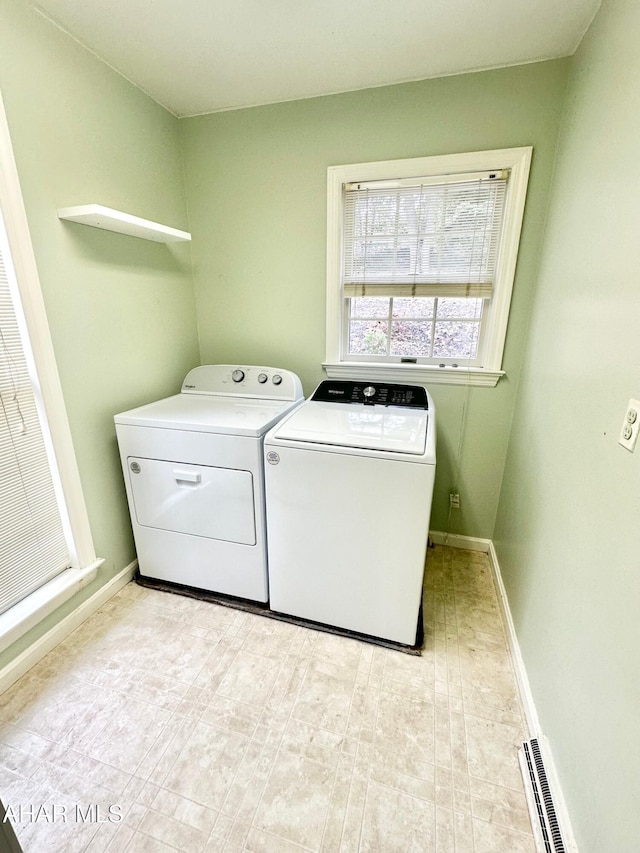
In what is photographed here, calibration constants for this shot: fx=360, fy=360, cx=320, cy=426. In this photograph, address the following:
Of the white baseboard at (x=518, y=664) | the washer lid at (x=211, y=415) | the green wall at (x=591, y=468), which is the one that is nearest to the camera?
the green wall at (x=591, y=468)

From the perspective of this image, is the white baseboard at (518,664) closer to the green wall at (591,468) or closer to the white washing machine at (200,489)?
the green wall at (591,468)

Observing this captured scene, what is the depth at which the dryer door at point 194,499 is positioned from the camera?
1.57 m

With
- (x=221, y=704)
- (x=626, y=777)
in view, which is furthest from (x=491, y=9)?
(x=221, y=704)

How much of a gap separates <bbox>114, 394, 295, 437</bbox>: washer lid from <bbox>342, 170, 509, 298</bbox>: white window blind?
2.82ft

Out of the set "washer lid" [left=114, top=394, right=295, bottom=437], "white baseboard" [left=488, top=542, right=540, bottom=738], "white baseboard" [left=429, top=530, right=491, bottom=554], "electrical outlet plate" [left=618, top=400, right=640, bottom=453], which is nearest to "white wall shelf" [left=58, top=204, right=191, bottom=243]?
"washer lid" [left=114, top=394, right=295, bottom=437]

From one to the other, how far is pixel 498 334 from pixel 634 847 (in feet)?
5.78

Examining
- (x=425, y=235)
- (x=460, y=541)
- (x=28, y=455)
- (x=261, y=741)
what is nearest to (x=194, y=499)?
(x=28, y=455)

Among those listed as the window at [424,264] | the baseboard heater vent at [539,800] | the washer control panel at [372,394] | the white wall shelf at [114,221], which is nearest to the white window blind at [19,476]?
the white wall shelf at [114,221]

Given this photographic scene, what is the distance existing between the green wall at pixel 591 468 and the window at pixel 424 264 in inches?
10.3

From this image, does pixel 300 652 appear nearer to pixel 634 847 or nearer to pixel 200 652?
pixel 200 652

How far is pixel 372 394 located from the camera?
1.89 metres

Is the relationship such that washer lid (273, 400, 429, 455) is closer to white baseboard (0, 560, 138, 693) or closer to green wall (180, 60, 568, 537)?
green wall (180, 60, 568, 537)

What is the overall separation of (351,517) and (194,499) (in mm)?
738

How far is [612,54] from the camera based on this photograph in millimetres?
1119
